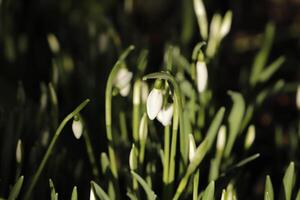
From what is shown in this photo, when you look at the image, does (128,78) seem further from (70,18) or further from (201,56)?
(70,18)

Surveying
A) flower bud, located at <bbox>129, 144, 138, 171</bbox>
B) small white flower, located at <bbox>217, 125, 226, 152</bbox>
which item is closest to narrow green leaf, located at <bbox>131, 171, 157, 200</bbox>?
flower bud, located at <bbox>129, 144, 138, 171</bbox>

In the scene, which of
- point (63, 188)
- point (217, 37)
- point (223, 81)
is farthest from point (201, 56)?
point (223, 81)

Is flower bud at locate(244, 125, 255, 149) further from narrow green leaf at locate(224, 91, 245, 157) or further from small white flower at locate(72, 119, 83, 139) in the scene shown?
small white flower at locate(72, 119, 83, 139)

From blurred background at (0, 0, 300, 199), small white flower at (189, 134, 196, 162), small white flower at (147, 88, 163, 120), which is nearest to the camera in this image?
small white flower at (147, 88, 163, 120)

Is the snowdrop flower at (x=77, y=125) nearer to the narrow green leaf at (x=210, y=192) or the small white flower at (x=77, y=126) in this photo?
the small white flower at (x=77, y=126)

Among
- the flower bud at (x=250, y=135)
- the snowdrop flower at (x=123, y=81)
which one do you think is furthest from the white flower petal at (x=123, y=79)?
the flower bud at (x=250, y=135)

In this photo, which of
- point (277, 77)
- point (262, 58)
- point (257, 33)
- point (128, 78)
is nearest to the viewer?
point (128, 78)

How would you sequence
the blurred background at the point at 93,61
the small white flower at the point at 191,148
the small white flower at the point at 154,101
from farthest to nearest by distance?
the blurred background at the point at 93,61
the small white flower at the point at 191,148
the small white flower at the point at 154,101

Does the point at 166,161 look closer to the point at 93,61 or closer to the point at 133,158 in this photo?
the point at 133,158
